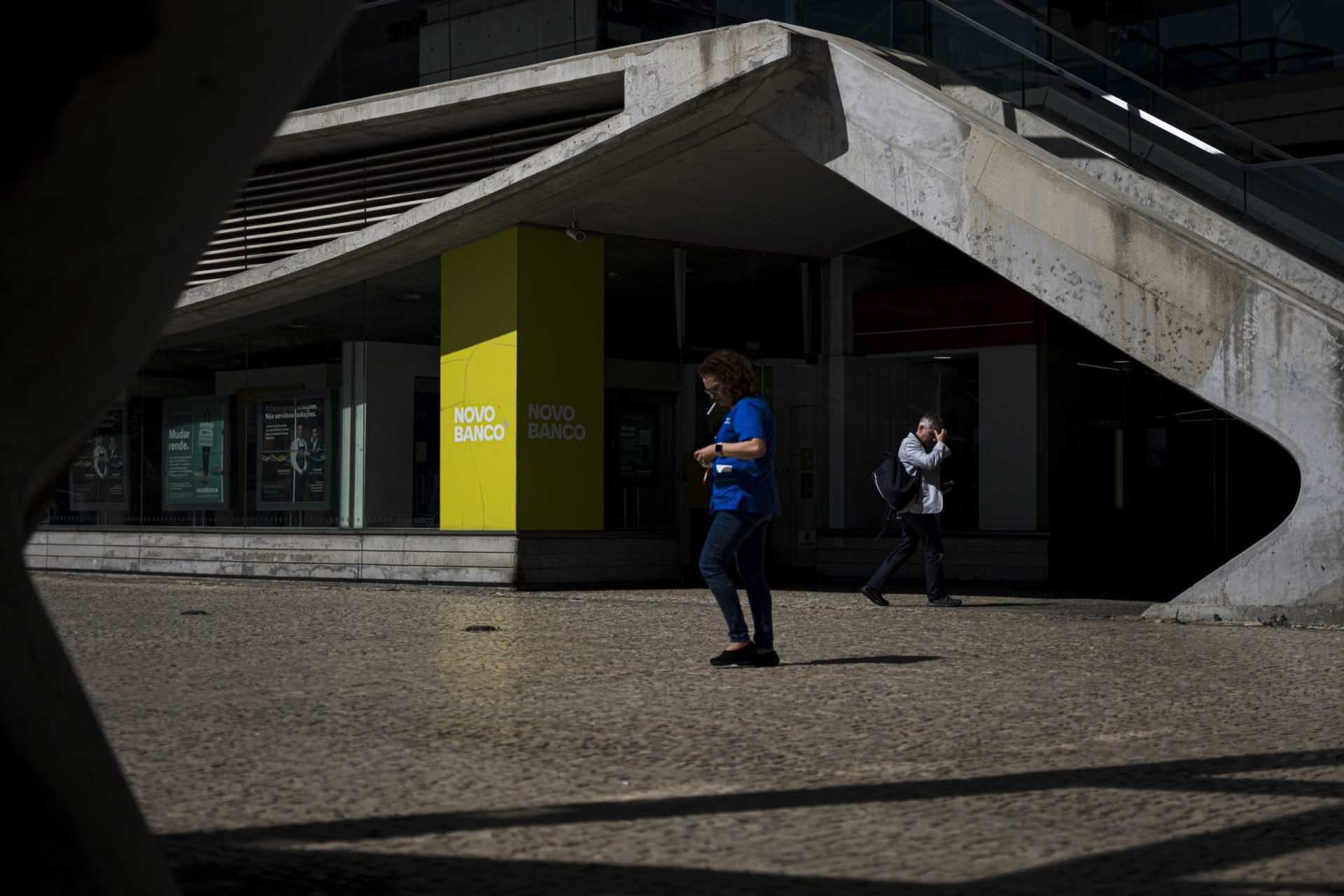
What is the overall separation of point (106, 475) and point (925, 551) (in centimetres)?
1193

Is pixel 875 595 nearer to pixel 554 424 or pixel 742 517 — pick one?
pixel 554 424

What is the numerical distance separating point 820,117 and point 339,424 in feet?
23.7

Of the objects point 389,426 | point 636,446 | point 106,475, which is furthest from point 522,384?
point 106,475

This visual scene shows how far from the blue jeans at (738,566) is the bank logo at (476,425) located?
8.49 metres

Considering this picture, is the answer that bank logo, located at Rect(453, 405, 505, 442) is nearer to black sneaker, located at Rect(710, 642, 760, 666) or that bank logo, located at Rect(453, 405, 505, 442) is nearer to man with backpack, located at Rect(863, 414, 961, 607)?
man with backpack, located at Rect(863, 414, 961, 607)

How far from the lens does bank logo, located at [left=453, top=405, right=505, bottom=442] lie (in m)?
17.2

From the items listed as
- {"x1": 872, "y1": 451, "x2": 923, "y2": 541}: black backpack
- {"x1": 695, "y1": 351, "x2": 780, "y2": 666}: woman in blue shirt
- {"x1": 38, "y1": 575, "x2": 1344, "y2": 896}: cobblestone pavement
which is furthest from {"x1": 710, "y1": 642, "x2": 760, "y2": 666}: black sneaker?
{"x1": 872, "y1": 451, "x2": 923, "y2": 541}: black backpack

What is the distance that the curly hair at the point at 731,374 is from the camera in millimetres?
9094

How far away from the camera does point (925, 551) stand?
14.4 metres

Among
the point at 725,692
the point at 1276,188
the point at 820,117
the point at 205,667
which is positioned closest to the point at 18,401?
→ the point at 725,692

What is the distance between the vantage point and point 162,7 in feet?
7.40

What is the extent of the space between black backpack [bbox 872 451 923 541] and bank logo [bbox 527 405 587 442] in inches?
168

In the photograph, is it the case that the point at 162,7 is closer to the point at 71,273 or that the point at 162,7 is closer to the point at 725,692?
the point at 71,273

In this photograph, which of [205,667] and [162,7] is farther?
[205,667]
